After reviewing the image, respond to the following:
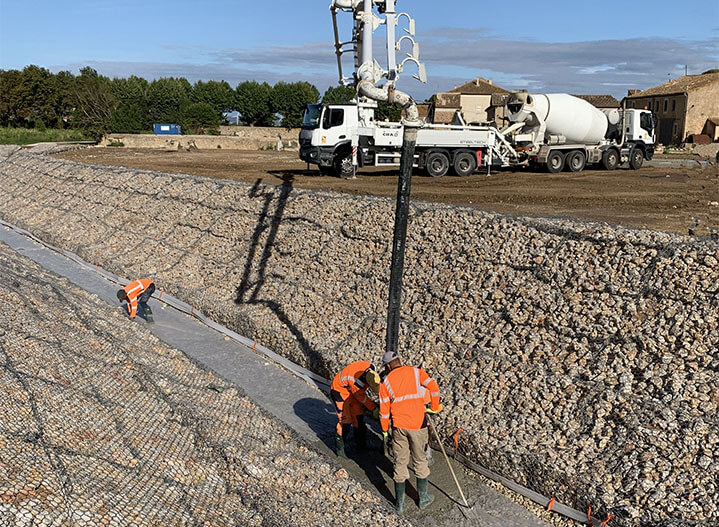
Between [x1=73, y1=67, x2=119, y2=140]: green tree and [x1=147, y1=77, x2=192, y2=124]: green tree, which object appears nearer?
[x1=73, y1=67, x2=119, y2=140]: green tree

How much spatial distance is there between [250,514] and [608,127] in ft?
79.0

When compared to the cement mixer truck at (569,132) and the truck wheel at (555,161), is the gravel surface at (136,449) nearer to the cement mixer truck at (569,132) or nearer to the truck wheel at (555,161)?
the cement mixer truck at (569,132)

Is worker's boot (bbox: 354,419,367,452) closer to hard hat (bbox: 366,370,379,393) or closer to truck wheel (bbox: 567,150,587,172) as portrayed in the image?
hard hat (bbox: 366,370,379,393)

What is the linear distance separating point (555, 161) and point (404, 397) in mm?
20014

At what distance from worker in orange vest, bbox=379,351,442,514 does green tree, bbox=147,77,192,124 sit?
212 feet

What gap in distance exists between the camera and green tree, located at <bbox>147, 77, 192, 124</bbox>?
68150 mm

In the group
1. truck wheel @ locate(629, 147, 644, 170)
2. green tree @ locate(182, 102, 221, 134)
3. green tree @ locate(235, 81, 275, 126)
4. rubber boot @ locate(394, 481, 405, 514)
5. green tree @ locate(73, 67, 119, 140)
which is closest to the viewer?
rubber boot @ locate(394, 481, 405, 514)

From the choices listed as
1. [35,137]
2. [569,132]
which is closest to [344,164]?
[569,132]

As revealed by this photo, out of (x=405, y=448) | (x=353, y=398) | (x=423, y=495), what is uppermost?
(x=353, y=398)

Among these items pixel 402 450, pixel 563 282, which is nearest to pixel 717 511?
pixel 402 450

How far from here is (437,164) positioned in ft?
74.2

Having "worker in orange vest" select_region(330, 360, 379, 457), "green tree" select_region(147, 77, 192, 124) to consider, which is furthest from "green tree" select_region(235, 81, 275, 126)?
"worker in orange vest" select_region(330, 360, 379, 457)

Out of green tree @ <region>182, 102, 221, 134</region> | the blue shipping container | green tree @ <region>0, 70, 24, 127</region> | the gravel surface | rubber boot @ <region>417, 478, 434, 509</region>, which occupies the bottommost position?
rubber boot @ <region>417, 478, 434, 509</region>

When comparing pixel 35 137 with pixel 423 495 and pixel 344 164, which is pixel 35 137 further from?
pixel 423 495
